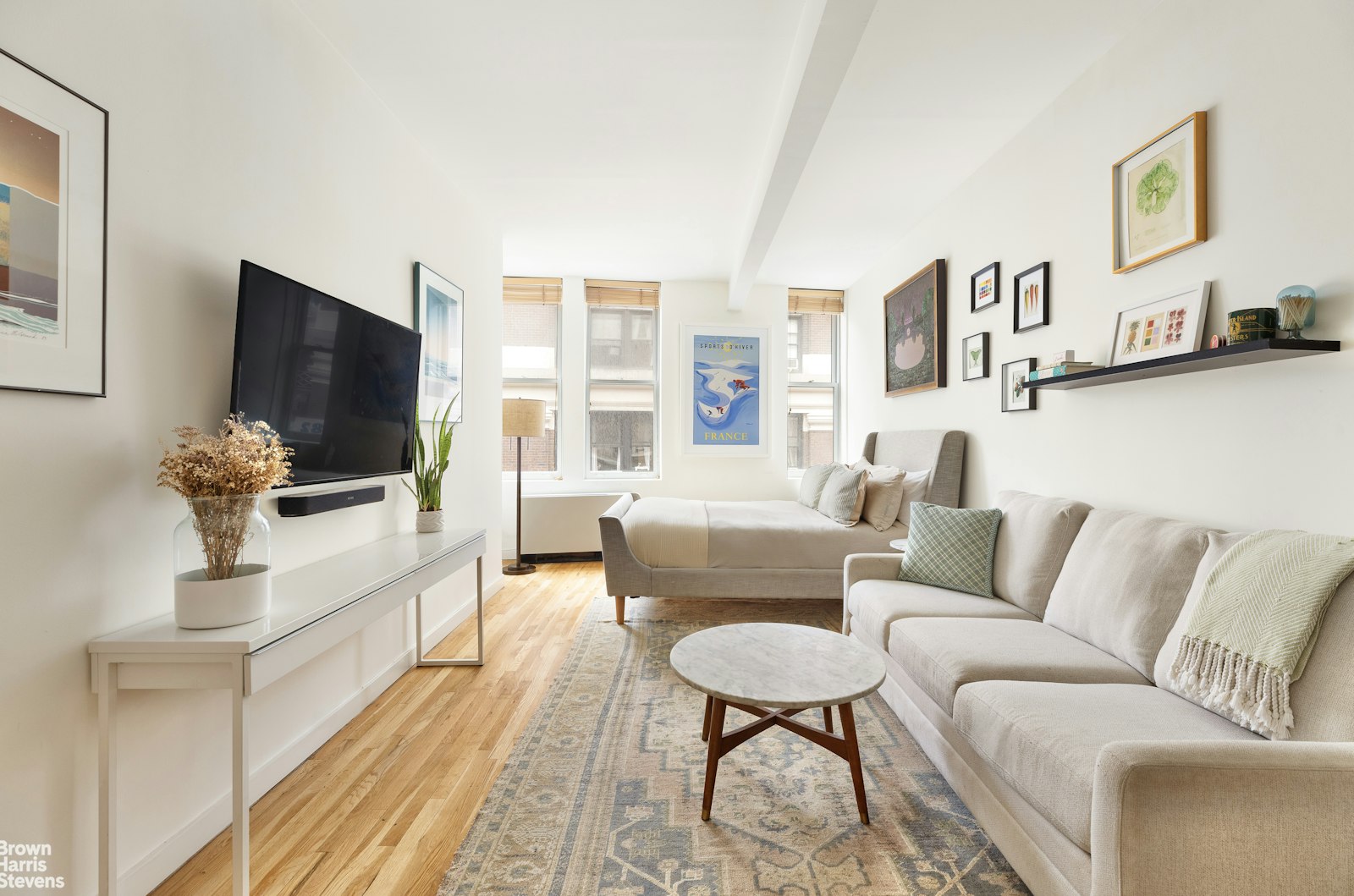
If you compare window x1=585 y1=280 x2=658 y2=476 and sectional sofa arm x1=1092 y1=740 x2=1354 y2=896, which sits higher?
window x1=585 y1=280 x2=658 y2=476

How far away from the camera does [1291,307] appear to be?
1.50 m

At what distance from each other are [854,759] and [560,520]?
3.89m

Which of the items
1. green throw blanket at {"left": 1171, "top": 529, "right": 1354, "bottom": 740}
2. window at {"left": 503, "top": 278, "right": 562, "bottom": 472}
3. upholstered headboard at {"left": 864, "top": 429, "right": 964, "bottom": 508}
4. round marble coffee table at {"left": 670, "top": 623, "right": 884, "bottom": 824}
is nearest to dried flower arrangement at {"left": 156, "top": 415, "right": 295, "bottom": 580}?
round marble coffee table at {"left": 670, "top": 623, "right": 884, "bottom": 824}

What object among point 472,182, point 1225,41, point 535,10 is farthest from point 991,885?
point 472,182

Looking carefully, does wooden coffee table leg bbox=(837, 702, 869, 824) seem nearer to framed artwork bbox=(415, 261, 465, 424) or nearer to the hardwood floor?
the hardwood floor

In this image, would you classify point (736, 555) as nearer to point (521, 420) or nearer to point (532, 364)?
point (521, 420)

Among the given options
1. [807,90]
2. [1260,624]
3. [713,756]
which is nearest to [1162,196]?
[807,90]

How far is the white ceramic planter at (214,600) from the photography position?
4.41 ft

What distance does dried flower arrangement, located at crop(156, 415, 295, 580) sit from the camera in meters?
1.34

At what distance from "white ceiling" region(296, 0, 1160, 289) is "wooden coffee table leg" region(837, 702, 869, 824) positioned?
2.19m

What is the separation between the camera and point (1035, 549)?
7.55ft

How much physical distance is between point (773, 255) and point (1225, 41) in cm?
310

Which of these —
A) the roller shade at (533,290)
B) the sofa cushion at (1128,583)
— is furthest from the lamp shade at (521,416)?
the sofa cushion at (1128,583)

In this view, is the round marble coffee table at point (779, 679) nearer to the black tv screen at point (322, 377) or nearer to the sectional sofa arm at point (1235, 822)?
the sectional sofa arm at point (1235, 822)
